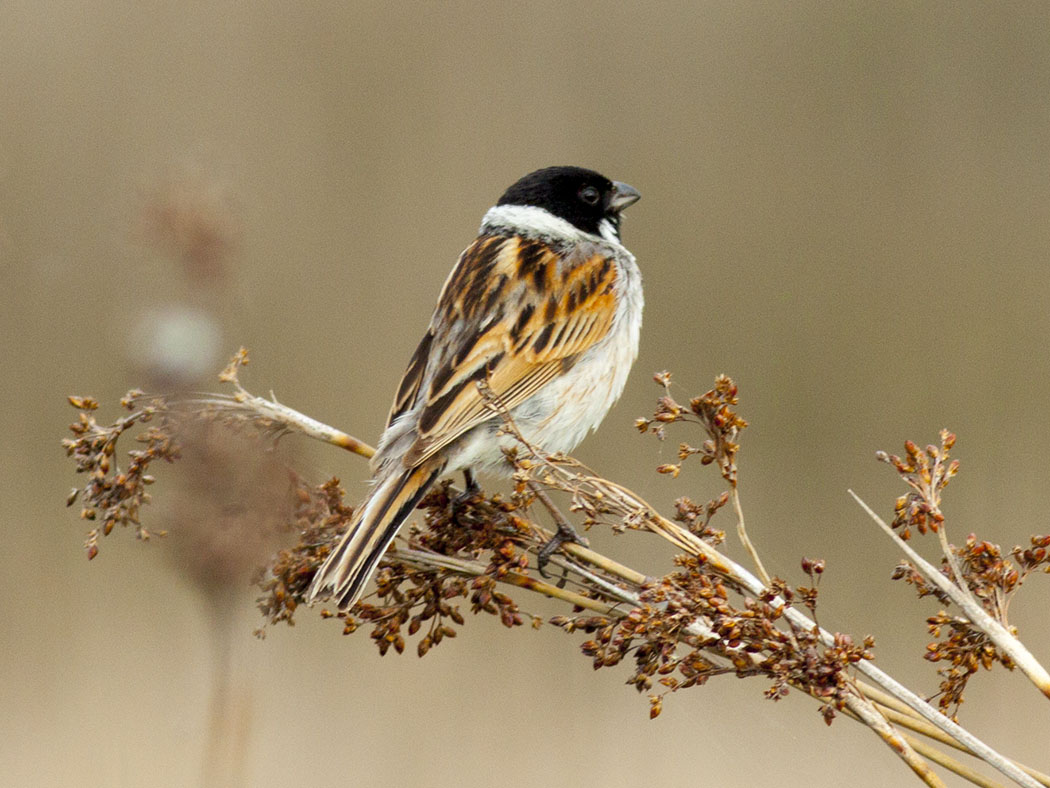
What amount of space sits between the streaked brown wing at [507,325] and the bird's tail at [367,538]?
0.32 meters

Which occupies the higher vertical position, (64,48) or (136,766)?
(64,48)

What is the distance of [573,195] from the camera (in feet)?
15.9

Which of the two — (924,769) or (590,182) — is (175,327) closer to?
(924,769)

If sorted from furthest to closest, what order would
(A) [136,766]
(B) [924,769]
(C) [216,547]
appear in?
1. (A) [136,766]
2. (B) [924,769]
3. (C) [216,547]

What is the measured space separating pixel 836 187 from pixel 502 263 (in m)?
4.03

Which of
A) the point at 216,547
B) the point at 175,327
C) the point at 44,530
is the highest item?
the point at 175,327

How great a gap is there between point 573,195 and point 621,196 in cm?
22

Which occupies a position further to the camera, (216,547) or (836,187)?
(836,187)

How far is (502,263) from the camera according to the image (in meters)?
4.23

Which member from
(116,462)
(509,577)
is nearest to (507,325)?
(509,577)

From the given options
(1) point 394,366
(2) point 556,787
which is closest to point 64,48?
(1) point 394,366

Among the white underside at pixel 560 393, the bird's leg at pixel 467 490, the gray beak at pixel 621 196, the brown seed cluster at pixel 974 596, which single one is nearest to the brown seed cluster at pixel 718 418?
the brown seed cluster at pixel 974 596

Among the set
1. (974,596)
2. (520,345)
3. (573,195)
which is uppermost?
(573,195)

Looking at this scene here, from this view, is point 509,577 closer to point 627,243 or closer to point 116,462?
point 116,462
